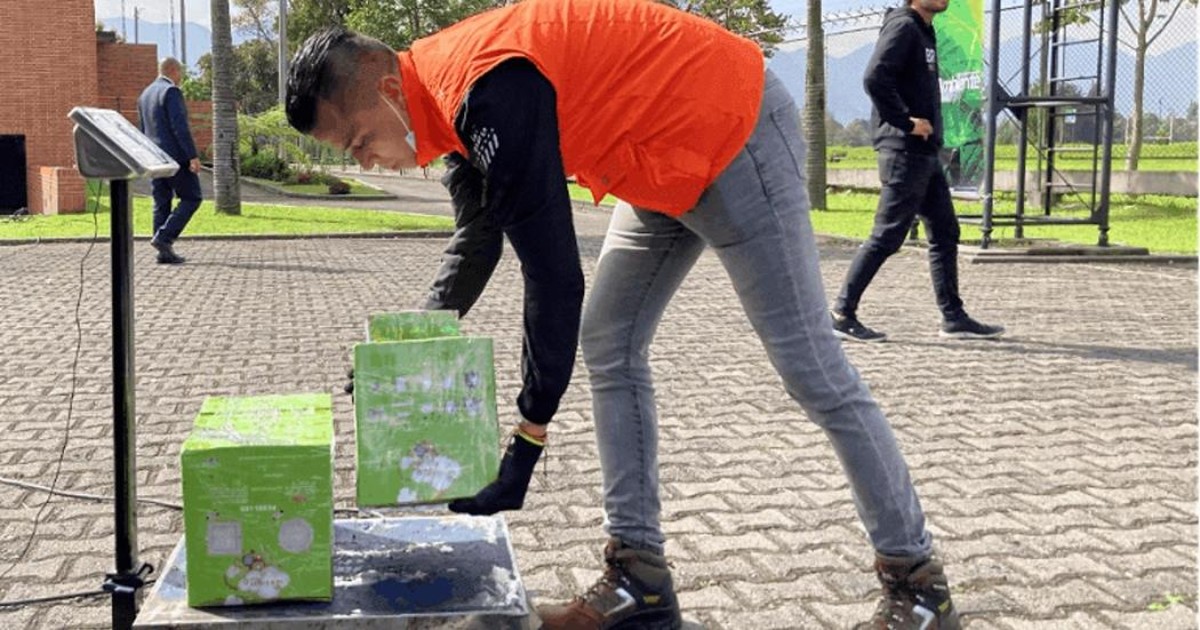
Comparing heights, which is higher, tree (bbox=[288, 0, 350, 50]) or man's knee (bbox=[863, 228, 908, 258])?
tree (bbox=[288, 0, 350, 50])

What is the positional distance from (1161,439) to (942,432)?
0.85 meters

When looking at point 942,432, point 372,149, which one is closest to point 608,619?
point 372,149

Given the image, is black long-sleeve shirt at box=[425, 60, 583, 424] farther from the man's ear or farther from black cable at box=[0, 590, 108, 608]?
black cable at box=[0, 590, 108, 608]

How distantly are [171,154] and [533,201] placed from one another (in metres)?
10.9

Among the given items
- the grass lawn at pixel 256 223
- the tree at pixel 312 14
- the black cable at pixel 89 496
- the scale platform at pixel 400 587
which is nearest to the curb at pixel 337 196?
the grass lawn at pixel 256 223

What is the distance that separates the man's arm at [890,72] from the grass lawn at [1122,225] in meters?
7.09

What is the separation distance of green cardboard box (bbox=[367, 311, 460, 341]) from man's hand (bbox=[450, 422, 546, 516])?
0.60 meters

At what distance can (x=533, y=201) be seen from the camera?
7.75ft

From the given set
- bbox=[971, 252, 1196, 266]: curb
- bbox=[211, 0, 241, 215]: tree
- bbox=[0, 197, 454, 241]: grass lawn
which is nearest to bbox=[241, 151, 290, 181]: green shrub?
bbox=[0, 197, 454, 241]: grass lawn

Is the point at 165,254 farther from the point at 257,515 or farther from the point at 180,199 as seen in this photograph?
the point at 257,515

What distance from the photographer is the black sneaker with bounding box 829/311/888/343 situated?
7.66 m

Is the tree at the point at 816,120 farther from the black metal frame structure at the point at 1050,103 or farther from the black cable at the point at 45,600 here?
the black cable at the point at 45,600

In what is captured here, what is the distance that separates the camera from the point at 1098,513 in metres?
4.13

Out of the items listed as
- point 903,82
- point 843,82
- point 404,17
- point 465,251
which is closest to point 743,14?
point 843,82
